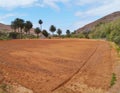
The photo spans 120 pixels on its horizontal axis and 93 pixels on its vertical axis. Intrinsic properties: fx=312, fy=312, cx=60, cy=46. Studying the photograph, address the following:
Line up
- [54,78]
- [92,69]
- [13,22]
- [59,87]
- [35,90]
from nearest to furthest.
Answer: [35,90]
[59,87]
[54,78]
[92,69]
[13,22]

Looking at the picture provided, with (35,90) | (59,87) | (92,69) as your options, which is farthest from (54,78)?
(92,69)

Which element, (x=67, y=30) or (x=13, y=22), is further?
(x=67, y=30)

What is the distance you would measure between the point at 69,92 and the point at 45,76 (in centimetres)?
258

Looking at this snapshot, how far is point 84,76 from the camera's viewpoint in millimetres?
14898

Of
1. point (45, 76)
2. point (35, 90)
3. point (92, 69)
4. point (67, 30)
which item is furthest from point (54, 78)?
point (67, 30)

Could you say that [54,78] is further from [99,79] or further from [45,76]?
[99,79]

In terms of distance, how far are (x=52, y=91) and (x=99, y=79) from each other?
11.6 ft

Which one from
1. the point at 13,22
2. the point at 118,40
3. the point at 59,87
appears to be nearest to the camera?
the point at 59,87

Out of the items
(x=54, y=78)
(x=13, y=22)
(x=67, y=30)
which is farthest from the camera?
(x=67, y=30)

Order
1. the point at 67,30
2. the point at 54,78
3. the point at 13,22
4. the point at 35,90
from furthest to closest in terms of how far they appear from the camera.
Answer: the point at 67,30, the point at 13,22, the point at 54,78, the point at 35,90

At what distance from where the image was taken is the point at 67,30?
173 metres

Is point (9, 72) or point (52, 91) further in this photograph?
point (9, 72)

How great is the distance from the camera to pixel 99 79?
1430 cm

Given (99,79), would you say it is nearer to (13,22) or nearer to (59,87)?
(59,87)
